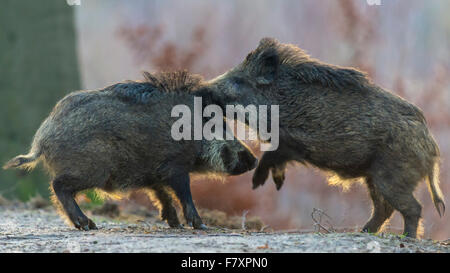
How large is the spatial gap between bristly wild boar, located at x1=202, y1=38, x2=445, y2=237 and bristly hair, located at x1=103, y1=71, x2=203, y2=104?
213 millimetres

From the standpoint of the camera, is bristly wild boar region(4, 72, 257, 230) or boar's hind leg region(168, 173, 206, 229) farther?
boar's hind leg region(168, 173, 206, 229)

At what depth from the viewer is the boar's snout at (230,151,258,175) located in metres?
6.54

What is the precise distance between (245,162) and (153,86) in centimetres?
118

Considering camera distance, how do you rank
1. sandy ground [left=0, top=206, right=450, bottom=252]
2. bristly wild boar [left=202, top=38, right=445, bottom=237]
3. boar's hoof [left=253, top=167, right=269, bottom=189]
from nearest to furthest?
1. sandy ground [left=0, top=206, right=450, bottom=252]
2. bristly wild boar [left=202, top=38, right=445, bottom=237]
3. boar's hoof [left=253, top=167, right=269, bottom=189]

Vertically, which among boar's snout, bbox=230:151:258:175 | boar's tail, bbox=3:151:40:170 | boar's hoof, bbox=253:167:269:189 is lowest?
boar's hoof, bbox=253:167:269:189

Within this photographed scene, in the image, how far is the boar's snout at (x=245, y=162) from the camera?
6.54 metres

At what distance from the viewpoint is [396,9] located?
1320cm

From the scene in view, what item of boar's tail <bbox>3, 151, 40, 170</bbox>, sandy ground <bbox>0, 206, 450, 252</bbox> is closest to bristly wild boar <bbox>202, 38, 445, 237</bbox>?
sandy ground <bbox>0, 206, 450, 252</bbox>

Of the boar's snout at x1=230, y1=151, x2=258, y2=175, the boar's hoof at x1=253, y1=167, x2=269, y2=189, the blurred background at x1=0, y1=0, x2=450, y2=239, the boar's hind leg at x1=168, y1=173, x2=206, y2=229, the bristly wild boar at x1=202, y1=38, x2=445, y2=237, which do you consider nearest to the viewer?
the bristly wild boar at x1=202, y1=38, x2=445, y2=237

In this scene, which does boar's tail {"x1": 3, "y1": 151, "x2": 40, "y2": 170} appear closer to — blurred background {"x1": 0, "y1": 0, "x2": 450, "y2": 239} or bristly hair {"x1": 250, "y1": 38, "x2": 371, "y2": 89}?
bristly hair {"x1": 250, "y1": 38, "x2": 371, "y2": 89}

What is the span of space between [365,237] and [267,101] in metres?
2.03

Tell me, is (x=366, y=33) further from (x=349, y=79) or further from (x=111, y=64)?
(x=111, y=64)

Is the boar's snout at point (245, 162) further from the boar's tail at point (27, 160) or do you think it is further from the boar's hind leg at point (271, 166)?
the boar's tail at point (27, 160)
